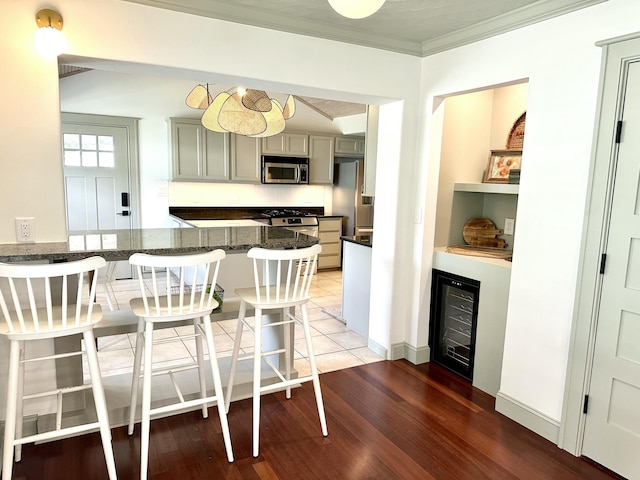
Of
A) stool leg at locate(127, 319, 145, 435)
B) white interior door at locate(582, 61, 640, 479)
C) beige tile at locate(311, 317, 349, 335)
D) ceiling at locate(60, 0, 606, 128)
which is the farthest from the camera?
beige tile at locate(311, 317, 349, 335)

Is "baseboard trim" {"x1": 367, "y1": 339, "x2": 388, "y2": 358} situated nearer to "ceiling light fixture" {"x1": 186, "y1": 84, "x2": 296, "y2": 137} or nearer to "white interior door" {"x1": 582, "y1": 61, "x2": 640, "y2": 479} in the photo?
"white interior door" {"x1": 582, "y1": 61, "x2": 640, "y2": 479}

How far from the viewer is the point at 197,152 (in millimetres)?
5758

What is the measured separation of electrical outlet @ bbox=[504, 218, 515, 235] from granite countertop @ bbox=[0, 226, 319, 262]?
1.58 metres

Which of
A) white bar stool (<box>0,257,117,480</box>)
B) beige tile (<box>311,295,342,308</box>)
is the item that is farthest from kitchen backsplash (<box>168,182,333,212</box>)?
white bar stool (<box>0,257,117,480</box>)

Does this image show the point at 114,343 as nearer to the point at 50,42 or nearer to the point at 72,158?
the point at 50,42

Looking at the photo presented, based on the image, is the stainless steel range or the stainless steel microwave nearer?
the stainless steel range

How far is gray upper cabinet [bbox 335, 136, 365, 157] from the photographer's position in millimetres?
6754

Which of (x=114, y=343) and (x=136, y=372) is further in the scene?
(x=114, y=343)

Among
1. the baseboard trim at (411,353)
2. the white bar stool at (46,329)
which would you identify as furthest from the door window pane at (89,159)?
the baseboard trim at (411,353)

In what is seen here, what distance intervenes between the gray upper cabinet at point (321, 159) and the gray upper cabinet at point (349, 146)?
123mm

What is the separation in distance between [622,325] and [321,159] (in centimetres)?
508

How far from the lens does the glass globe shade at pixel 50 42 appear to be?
6.78 ft

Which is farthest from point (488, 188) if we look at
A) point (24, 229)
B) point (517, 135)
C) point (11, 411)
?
point (11, 411)

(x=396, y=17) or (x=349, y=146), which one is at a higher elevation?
(x=396, y=17)
